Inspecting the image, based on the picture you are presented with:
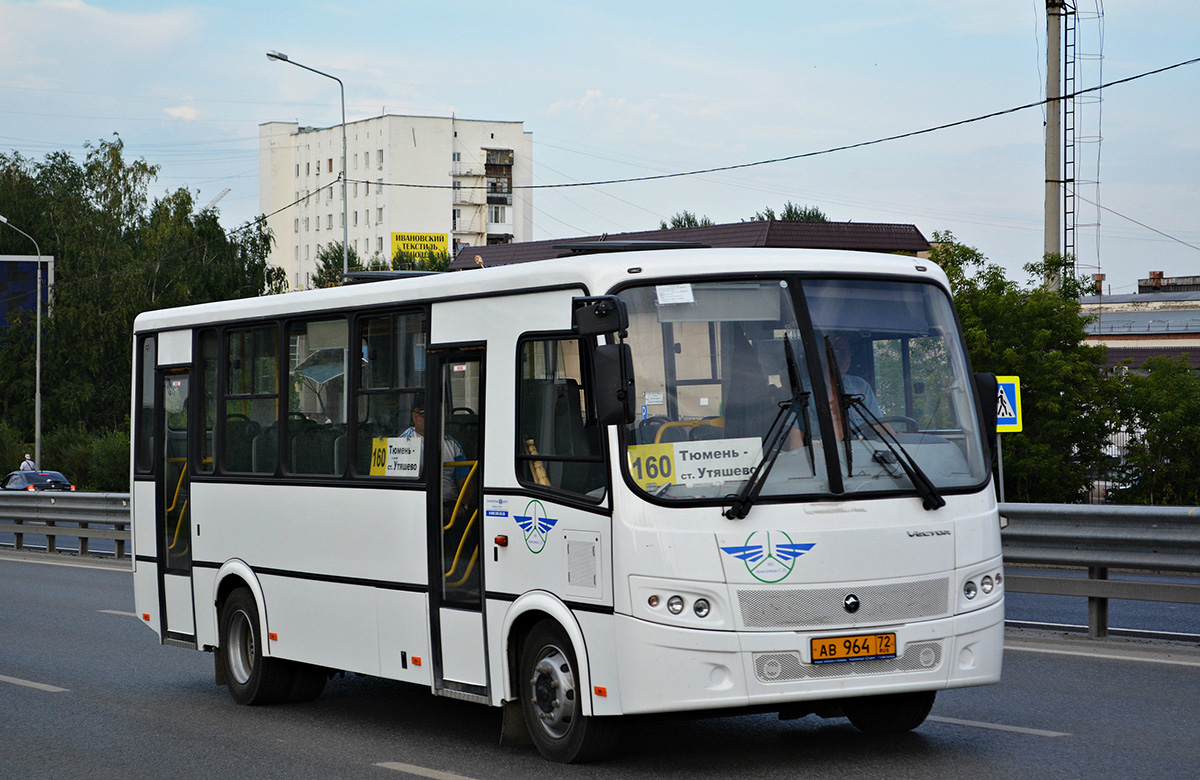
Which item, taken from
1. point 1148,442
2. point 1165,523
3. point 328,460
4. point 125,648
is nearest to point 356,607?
point 328,460

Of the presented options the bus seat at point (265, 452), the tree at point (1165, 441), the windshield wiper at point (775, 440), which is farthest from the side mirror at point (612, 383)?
the tree at point (1165, 441)

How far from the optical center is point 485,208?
126 meters

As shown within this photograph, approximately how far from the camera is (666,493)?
23.3ft

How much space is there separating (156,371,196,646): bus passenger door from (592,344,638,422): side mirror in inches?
195

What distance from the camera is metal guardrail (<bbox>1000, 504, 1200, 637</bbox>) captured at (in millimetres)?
11633

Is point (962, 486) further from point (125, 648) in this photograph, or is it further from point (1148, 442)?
point (1148, 442)

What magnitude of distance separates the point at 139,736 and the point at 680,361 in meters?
4.10

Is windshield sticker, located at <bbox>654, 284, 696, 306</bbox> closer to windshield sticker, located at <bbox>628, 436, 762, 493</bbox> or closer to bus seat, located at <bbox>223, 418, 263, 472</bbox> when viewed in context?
windshield sticker, located at <bbox>628, 436, 762, 493</bbox>

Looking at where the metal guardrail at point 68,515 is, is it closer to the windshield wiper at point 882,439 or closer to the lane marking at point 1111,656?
the lane marking at point 1111,656

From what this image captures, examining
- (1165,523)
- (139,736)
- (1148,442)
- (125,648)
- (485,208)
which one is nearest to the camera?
(139,736)

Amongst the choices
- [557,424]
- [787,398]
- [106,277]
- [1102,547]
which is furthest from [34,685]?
[106,277]

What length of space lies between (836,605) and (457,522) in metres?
2.26

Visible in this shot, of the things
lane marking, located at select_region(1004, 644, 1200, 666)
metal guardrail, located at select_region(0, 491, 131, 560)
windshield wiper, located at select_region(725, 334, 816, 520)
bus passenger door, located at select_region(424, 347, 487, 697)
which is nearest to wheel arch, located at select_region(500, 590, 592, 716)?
bus passenger door, located at select_region(424, 347, 487, 697)

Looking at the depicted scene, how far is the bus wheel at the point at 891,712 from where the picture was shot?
795cm
